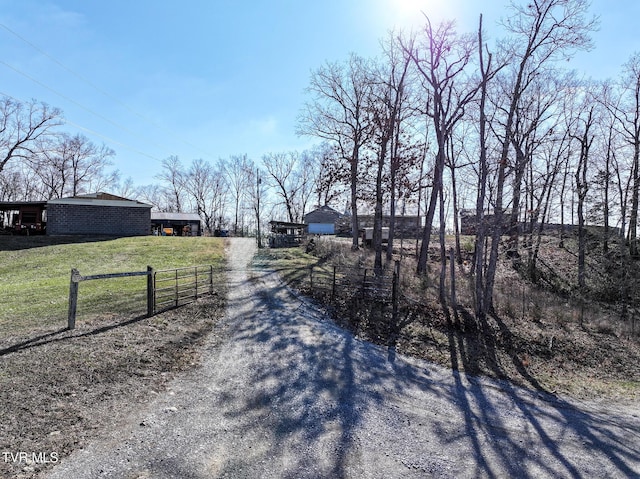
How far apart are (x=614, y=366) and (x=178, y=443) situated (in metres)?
10.3

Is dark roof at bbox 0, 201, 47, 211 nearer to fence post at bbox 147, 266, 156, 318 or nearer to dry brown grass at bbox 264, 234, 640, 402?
dry brown grass at bbox 264, 234, 640, 402

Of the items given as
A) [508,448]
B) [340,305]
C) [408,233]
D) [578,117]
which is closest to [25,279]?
[340,305]

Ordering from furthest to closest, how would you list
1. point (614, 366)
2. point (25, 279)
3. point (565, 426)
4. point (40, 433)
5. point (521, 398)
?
point (25, 279) → point (614, 366) → point (521, 398) → point (565, 426) → point (40, 433)

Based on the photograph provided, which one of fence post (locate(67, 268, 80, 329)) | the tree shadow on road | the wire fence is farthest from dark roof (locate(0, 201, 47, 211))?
the tree shadow on road

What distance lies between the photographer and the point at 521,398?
6473 mm

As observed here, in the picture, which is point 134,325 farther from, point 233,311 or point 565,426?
point 565,426

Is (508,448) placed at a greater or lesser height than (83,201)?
lesser

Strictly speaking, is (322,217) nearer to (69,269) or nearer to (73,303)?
(69,269)

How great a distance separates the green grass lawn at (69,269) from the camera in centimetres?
849

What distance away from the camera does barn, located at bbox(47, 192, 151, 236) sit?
92.1 ft

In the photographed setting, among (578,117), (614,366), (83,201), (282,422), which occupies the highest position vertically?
(578,117)

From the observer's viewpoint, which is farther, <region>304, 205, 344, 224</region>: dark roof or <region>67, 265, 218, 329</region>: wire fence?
<region>304, 205, 344, 224</region>: dark roof

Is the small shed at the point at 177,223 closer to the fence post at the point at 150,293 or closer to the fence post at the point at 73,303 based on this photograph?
the fence post at the point at 150,293

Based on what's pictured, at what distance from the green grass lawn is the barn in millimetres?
2660
